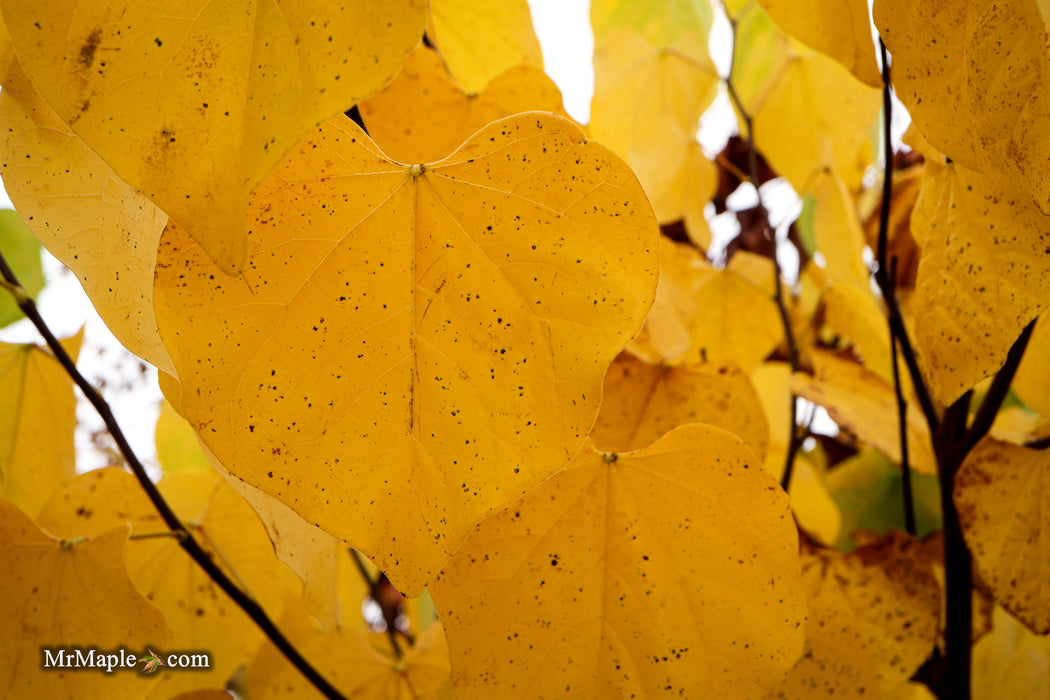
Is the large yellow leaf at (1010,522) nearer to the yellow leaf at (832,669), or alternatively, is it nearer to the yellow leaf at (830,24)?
the yellow leaf at (832,669)

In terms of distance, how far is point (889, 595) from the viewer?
43 cm

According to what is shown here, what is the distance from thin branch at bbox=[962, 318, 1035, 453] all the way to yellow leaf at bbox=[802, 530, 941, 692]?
0.07 meters

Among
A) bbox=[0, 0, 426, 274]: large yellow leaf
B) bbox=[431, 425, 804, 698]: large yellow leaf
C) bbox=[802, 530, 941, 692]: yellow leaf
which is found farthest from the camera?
bbox=[802, 530, 941, 692]: yellow leaf

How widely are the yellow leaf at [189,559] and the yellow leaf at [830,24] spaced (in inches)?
15.7

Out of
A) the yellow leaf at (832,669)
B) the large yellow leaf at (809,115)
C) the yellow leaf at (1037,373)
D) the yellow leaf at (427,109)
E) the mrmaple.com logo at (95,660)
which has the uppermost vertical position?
the large yellow leaf at (809,115)

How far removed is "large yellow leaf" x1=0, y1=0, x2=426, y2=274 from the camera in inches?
7.6

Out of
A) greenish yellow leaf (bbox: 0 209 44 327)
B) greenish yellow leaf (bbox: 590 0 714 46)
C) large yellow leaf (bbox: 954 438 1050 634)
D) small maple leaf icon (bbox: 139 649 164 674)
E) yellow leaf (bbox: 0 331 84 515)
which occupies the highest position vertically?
greenish yellow leaf (bbox: 590 0 714 46)

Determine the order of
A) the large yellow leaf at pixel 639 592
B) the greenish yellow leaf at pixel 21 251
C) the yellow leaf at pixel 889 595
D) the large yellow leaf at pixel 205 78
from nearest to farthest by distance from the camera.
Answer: the large yellow leaf at pixel 205 78
the large yellow leaf at pixel 639 592
the yellow leaf at pixel 889 595
the greenish yellow leaf at pixel 21 251

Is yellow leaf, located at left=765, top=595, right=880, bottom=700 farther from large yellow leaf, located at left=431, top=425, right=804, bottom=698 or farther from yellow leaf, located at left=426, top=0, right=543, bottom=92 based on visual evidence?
yellow leaf, located at left=426, top=0, right=543, bottom=92

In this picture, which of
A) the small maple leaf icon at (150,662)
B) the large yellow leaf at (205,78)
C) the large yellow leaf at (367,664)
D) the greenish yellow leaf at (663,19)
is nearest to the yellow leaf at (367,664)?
the large yellow leaf at (367,664)

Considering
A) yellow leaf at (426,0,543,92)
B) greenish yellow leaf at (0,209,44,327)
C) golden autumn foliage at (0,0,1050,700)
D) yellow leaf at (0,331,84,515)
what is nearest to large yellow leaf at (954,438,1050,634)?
golden autumn foliage at (0,0,1050,700)

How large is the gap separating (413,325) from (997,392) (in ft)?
1.04

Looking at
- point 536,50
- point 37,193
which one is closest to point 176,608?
point 37,193

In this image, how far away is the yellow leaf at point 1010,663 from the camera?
451mm
